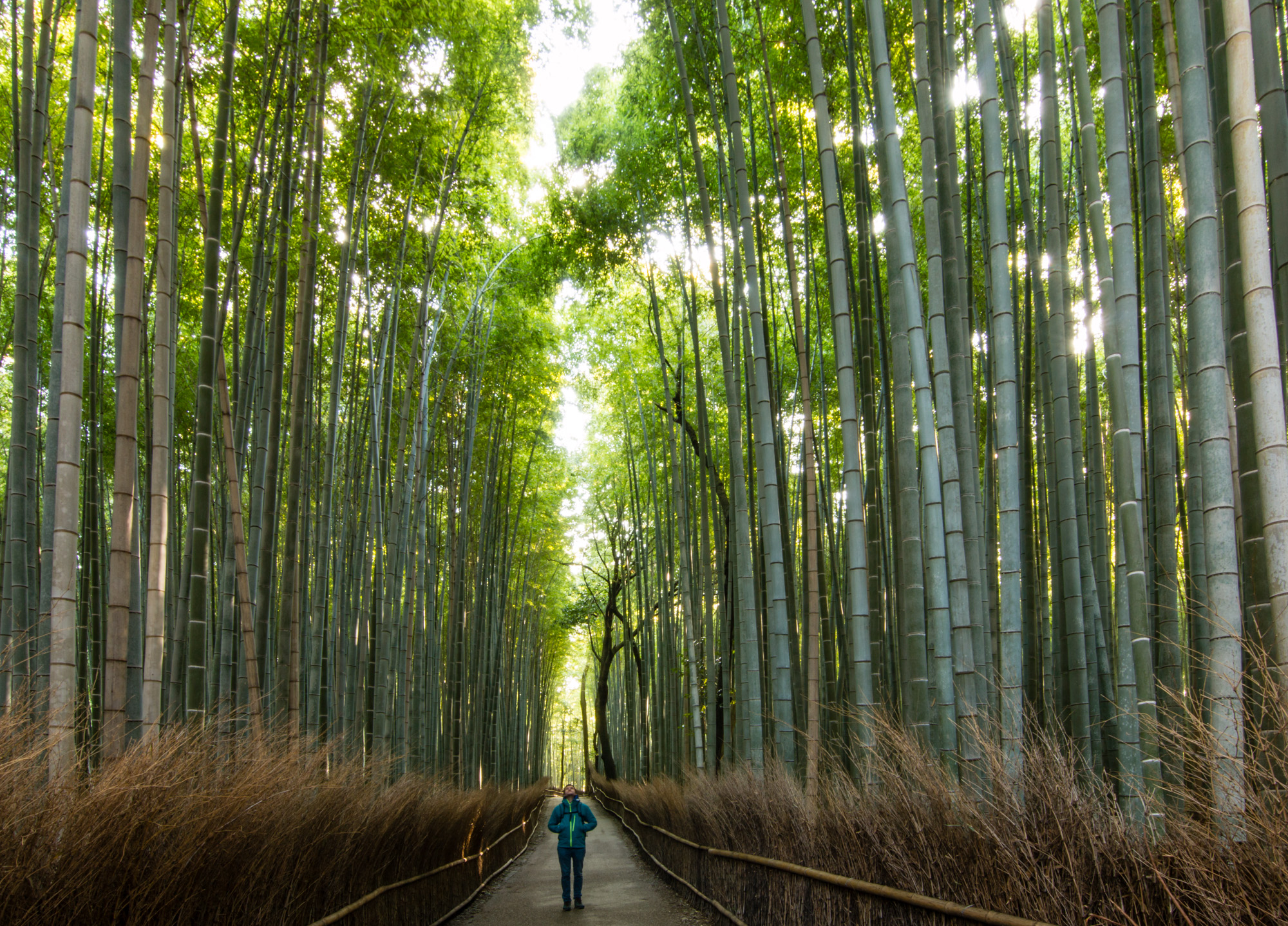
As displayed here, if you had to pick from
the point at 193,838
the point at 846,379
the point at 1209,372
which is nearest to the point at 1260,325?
the point at 1209,372

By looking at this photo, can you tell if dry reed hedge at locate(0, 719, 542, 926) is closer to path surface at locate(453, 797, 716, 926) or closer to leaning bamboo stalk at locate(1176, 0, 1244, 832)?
path surface at locate(453, 797, 716, 926)

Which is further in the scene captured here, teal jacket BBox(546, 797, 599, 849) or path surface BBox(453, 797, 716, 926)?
teal jacket BBox(546, 797, 599, 849)

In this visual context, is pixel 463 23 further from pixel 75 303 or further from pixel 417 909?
pixel 417 909

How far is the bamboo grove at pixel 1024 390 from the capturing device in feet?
6.19

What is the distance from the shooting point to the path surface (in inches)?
189

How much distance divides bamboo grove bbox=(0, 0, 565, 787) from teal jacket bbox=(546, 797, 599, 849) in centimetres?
115

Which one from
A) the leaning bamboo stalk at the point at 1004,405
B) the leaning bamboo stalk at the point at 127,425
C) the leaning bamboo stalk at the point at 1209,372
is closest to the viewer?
the leaning bamboo stalk at the point at 1209,372

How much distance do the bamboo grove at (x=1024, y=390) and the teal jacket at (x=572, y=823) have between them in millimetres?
1231

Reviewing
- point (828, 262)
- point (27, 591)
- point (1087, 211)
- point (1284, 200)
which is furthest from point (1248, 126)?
point (27, 591)

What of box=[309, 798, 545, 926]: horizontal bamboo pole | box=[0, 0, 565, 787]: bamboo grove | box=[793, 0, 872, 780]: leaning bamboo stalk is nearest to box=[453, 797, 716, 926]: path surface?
box=[309, 798, 545, 926]: horizontal bamboo pole

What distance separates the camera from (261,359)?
4609 millimetres

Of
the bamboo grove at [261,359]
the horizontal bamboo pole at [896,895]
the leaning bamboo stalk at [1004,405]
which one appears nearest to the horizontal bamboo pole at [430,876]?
the bamboo grove at [261,359]

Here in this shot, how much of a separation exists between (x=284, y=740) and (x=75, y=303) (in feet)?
5.41

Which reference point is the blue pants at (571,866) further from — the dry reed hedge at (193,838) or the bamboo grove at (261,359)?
the dry reed hedge at (193,838)
